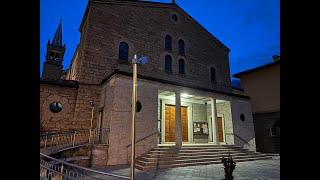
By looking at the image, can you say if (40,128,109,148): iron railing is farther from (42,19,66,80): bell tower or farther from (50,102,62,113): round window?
(42,19,66,80): bell tower

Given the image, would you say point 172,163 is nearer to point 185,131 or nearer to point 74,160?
point 74,160

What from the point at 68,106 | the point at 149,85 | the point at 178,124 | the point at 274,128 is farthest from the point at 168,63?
the point at 274,128

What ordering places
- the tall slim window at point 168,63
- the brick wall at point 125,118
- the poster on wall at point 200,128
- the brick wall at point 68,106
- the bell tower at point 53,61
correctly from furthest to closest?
the bell tower at point 53,61
the tall slim window at point 168,63
the poster on wall at point 200,128
the brick wall at point 68,106
the brick wall at point 125,118

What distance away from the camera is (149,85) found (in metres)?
12.8

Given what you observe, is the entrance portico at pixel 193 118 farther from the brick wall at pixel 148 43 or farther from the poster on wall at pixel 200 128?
the brick wall at pixel 148 43

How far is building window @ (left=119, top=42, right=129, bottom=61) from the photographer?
1642cm

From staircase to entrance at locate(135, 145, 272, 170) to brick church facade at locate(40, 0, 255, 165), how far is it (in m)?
0.83

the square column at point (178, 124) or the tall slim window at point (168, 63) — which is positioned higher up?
the tall slim window at point (168, 63)

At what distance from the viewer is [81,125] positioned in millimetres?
13516

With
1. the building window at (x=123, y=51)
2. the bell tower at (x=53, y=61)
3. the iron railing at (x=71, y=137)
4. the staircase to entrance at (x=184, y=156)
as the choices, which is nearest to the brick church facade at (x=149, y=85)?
the building window at (x=123, y=51)

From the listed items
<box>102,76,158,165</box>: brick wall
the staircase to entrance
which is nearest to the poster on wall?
the staircase to entrance

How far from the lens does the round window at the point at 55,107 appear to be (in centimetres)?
1313

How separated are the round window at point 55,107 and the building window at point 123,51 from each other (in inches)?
234
